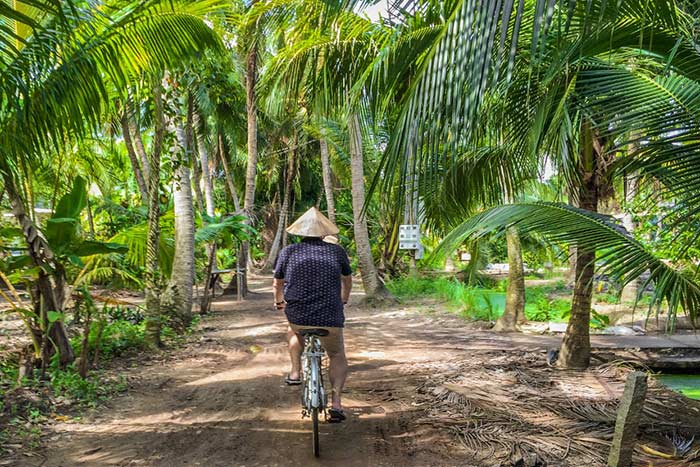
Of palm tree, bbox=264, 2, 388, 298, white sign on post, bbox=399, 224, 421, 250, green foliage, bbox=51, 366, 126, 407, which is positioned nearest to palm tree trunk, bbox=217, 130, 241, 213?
white sign on post, bbox=399, 224, 421, 250

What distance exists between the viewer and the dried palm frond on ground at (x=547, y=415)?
395 centimetres

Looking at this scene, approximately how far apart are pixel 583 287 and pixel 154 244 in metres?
5.75

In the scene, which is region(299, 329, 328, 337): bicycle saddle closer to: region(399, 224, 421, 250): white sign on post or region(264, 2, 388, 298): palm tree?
region(264, 2, 388, 298): palm tree

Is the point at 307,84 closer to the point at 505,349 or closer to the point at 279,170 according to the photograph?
the point at 505,349

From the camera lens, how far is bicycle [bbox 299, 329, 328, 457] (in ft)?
12.8

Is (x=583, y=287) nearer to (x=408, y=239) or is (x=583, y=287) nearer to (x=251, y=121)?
(x=408, y=239)

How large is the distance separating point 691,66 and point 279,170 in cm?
2416

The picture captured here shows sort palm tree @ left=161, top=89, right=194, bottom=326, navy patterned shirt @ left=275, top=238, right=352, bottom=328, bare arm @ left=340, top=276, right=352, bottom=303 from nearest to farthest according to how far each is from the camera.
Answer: navy patterned shirt @ left=275, top=238, right=352, bottom=328 < bare arm @ left=340, top=276, right=352, bottom=303 < palm tree @ left=161, top=89, right=194, bottom=326

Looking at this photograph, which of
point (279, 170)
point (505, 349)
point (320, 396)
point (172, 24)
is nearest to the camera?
point (320, 396)

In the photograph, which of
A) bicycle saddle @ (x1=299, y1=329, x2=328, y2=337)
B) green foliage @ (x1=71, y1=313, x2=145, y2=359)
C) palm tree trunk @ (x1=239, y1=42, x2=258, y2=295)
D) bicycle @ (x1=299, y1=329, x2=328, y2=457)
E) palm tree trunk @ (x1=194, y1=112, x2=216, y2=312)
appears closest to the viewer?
bicycle @ (x1=299, y1=329, x2=328, y2=457)

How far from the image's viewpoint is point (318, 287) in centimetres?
433

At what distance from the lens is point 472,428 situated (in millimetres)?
4473

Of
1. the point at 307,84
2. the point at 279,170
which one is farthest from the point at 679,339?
the point at 279,170

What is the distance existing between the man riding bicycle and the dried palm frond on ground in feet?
3.50
